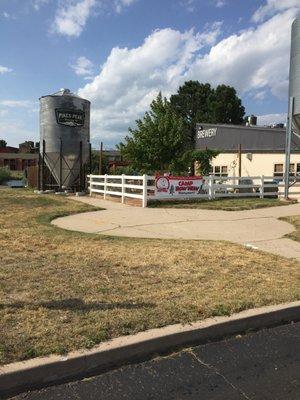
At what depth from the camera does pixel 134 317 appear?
4.68 m

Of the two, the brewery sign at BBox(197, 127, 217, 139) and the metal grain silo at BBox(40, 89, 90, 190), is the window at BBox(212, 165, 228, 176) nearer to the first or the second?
the brewery sign at BBox(197, 127, 217, 139)

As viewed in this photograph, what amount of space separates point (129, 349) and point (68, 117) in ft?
68.2

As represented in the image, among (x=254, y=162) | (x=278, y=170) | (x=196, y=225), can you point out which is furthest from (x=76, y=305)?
(x=254, y=162)

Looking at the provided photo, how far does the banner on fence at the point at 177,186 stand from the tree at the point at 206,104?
167ft

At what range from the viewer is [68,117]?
77.8 feet

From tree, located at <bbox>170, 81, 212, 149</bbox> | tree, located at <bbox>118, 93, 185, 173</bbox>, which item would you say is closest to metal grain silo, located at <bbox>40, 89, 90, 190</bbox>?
tree, located at <bbox>118, 93, 185, 173</bbox>

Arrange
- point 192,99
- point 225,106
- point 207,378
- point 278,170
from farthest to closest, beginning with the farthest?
point 192,99
point 225,106
point 278,170
point 207,378

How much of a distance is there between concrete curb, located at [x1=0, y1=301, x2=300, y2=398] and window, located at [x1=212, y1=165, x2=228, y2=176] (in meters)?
33.2

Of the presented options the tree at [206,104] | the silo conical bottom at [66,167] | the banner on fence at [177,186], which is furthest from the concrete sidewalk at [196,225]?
the tree at [206,104]

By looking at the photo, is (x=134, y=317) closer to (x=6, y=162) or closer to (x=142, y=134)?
(x=142, y=134)

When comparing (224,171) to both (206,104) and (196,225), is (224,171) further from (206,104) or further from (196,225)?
(206,104)

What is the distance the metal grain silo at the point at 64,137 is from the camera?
23.6m

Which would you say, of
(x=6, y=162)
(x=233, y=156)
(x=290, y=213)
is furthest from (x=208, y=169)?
(x=6, y=162)

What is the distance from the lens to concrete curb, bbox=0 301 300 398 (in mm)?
3596
